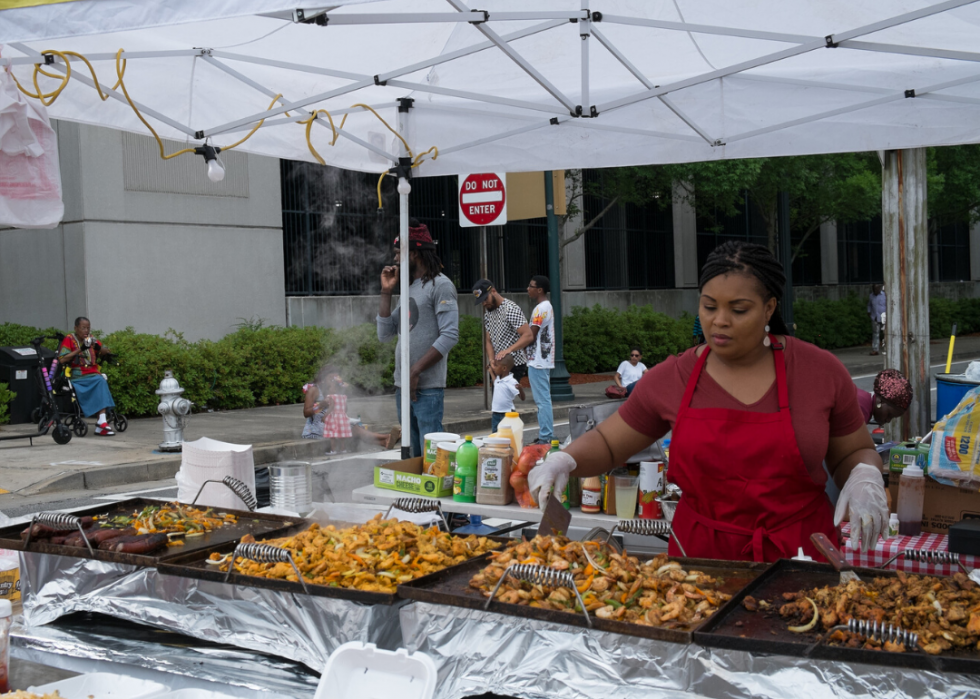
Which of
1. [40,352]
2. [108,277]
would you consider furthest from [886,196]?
[108,277]

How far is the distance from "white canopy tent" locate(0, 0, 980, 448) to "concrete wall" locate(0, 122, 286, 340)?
932 cm

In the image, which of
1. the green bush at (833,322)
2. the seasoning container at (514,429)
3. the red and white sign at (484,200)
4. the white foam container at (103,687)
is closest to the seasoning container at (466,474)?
the seasoning container at (514,429)

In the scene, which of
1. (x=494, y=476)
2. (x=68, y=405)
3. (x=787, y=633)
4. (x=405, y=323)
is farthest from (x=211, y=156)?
(x=68, y=405)

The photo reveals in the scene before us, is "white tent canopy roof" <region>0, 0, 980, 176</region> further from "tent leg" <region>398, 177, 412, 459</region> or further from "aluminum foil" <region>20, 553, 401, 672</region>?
"aluminum foil" <region>20, 553, 401, 672</region>

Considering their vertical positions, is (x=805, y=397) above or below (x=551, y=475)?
above

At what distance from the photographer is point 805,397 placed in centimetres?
291

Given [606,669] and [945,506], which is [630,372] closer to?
[945,506]

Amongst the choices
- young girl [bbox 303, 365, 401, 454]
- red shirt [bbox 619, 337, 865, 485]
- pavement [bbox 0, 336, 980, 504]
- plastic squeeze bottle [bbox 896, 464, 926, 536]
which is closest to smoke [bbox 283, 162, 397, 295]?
pavement [bbox 0, 336, 980, 504]

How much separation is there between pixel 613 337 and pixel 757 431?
55.6 ft

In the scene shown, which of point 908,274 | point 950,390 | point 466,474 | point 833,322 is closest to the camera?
point 466,474

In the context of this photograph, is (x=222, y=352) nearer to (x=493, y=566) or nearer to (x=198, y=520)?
(x=198, y=520)

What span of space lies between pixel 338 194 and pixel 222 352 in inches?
199

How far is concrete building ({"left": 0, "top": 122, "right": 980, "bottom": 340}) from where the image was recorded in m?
14.0

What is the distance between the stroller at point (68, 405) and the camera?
10.8 metres
